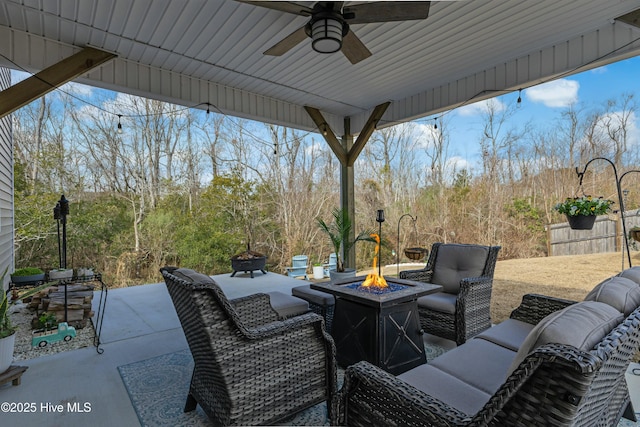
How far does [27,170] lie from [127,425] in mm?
6477

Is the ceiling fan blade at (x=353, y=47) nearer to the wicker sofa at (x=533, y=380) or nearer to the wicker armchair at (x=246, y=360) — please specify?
the wicker armchair at (x=246, y=360)

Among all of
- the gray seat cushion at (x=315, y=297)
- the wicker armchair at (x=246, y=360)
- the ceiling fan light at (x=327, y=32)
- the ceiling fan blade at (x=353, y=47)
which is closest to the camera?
the wicker armchair at (x=246, y=360)

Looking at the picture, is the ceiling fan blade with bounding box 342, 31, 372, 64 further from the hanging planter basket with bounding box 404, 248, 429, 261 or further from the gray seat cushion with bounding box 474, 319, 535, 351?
the gray seat cushion with bounding box 474, 319, 535, 351

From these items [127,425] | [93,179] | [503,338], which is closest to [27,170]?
[93,179]

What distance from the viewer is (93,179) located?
689 cm

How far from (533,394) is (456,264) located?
272 centimetres

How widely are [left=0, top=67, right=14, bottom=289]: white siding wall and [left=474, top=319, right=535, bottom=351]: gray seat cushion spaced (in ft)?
17.7

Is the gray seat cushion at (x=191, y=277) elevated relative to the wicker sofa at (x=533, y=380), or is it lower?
elevated

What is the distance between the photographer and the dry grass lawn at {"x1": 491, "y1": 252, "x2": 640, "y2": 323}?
4176 mm

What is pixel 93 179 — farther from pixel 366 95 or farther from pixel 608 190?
pixel 608 190

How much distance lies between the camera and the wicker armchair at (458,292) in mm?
2879

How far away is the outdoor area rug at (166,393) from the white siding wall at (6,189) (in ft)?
9.77

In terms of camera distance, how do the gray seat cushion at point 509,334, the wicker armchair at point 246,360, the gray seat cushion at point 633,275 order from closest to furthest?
the gray seat cushion at point 633,275, the wicker armchair at point 246,360, the gray seat cushion at point 509,334

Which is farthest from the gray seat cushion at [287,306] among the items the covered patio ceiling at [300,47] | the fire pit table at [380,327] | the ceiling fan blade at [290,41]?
the covered patio ceiling at [300,47]
